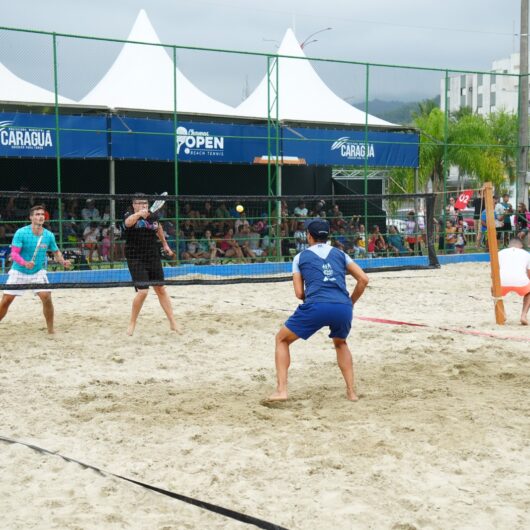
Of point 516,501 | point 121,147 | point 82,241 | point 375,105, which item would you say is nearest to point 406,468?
point 516,501

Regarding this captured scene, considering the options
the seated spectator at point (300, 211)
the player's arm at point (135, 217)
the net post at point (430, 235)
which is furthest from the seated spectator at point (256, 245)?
the player's arm at point (135, 217)

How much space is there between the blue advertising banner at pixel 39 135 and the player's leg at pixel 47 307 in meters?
6.25

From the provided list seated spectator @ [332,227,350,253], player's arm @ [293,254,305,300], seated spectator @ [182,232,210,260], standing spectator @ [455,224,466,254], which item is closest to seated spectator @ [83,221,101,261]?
seated spectator @ [182,232,210,260]

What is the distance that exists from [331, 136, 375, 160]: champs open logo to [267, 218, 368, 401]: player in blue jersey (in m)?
12.6

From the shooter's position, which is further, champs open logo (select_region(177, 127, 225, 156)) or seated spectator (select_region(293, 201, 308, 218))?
seated spectator (select_region(293, 201, 308, 218))

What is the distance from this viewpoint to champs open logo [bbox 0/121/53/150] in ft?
46.9

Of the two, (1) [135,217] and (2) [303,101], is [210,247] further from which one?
(2) [303,101]

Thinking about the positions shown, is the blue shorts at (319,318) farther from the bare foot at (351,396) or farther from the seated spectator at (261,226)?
the seated spectator at (261,226)

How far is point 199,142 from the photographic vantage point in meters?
16.5

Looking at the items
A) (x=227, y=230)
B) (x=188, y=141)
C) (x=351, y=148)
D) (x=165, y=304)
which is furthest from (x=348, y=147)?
(x=165, y=304)

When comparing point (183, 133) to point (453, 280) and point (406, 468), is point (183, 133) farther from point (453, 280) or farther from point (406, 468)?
point (406, 468)

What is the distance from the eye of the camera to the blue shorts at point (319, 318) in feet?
19.0

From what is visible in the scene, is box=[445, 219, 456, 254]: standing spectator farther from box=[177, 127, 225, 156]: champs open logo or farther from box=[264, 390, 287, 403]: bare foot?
box=[264, 390, 287, 403]: bare foot

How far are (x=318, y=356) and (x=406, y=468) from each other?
3.23 m
